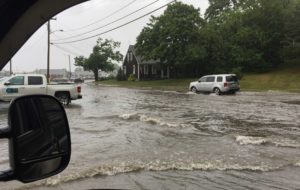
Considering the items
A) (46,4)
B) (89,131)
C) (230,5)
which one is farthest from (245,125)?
(230,5)

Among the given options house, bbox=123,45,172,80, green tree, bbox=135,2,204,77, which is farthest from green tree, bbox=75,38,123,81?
green tree, bbox=135,2,204,77

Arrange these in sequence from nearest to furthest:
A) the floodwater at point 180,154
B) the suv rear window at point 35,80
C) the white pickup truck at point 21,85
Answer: the floodwater at point 180,154 < the white pickup truck at point 21,85 < the suv rear window at point 35,80

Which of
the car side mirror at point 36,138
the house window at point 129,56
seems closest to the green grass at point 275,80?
the house window at point 129,56

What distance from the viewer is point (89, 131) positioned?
1564cm

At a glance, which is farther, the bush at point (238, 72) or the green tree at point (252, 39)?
the green tree at point (252, 39)

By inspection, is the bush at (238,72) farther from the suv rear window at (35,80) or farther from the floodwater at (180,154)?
the floodwater at (180,154)

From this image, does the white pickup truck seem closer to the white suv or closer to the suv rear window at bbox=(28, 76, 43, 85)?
the suv rear window at bbox=(28, 76, 43, 85)

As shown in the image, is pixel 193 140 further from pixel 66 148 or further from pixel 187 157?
pixel 66 148

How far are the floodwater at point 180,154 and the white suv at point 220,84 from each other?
18.7 m

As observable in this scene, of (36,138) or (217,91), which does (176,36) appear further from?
(36,138)

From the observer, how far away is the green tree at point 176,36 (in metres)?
55.7

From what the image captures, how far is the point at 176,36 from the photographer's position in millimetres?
56625

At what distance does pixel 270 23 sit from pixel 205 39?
7.73 meters

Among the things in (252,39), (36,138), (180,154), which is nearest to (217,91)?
(252,39)
